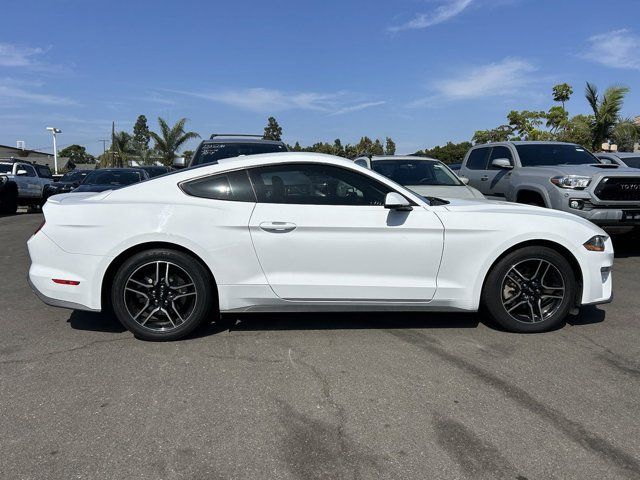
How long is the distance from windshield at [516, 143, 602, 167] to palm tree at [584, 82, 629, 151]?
18.5 meters

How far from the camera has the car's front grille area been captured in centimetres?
748

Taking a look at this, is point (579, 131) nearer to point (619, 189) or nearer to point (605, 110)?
point (605, 110)

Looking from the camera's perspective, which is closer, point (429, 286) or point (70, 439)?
point (70, 439)

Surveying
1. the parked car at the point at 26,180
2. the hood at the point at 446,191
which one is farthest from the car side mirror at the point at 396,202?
the parked car at the point at 26,180

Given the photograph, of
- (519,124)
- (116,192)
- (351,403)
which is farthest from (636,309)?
(519,124)

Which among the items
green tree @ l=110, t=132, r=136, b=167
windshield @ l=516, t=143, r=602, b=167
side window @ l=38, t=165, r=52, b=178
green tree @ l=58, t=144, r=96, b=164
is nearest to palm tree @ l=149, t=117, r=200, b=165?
green tree @ l=110, t=132, r=136, b=167

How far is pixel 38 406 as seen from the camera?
311 cm

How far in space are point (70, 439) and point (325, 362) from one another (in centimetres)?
173

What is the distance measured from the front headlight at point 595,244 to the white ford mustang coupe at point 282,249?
0.09 ft

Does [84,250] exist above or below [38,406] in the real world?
above

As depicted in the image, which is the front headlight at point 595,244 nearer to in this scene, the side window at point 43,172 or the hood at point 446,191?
the hood at point 446,191

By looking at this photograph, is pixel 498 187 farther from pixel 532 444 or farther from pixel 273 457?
pixel 273 457

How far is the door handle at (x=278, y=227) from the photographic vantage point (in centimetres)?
405

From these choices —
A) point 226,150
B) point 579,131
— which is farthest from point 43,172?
point 579,131
